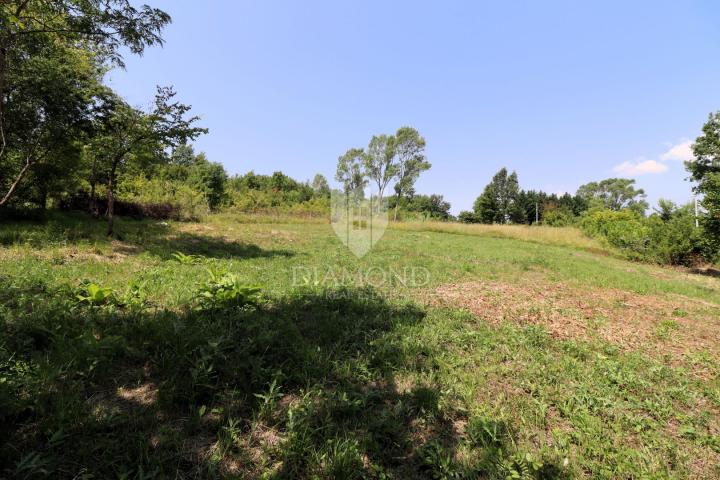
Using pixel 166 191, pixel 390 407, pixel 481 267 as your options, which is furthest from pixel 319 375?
pixel 166 191

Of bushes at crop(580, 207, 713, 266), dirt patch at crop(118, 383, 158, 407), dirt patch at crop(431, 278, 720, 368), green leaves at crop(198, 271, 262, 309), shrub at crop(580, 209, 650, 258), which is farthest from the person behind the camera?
shrub at crop(580, 209, 650, 258)

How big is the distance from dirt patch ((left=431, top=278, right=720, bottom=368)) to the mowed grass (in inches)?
2.2

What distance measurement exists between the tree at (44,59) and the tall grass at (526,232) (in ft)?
83.8

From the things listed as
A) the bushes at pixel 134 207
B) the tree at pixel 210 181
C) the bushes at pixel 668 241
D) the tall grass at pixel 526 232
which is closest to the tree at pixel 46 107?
the bushes at pixel 134 207

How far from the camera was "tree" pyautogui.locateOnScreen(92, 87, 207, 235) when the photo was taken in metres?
9.86

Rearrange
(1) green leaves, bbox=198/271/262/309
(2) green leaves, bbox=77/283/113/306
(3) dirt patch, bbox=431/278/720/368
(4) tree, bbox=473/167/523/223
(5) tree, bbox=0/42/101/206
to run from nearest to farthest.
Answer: (2) green leaves, bbox=77/283/113/306 → (1) green leaves, bbox=198/271/262/309 → (3) dirt patch, bbox=431/278/720/368 → (5) tree, bbox=0/42/101/206 → (4) tree, bbox=473/167/523/223

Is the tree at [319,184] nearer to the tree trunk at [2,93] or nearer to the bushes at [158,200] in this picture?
the bushes at [158,200]

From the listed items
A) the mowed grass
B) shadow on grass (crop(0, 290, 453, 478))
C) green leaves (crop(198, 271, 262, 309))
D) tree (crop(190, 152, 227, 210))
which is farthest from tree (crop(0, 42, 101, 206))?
tree (crop(190, 152, 227, 210))

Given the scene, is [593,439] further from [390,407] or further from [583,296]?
[583,296]

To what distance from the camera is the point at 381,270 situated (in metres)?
9.38

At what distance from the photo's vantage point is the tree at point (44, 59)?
7094 millimetres

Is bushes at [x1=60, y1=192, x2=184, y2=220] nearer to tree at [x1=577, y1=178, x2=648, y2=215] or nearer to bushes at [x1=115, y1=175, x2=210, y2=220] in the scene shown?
bushes at [x1=115, y1=175, x2=210, y2=220]

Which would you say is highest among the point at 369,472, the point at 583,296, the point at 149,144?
the point at 149,144

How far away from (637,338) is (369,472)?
5.26 m
